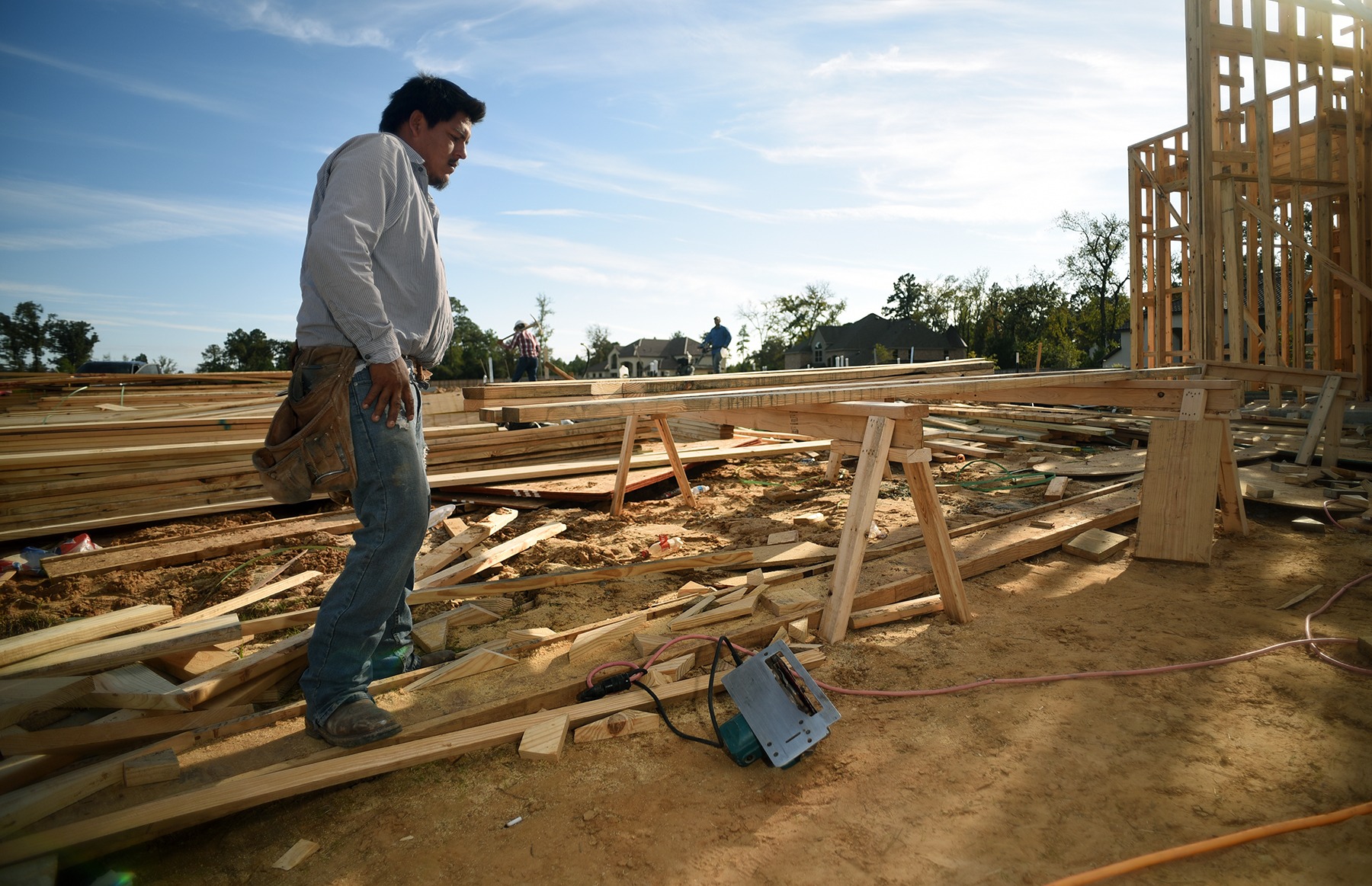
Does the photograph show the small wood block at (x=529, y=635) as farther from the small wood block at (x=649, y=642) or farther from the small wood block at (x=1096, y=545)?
the small wood block at (x=1096, y=545)

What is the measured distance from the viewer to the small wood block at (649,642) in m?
3.07

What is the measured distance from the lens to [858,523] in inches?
126

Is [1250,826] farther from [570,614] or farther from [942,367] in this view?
[942,367]

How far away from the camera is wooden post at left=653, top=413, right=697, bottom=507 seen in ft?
19.4

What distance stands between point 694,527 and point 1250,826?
13.4 ft

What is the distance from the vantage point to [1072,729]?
246cm

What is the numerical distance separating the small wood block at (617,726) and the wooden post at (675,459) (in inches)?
134

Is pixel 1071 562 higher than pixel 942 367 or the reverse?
the reverse

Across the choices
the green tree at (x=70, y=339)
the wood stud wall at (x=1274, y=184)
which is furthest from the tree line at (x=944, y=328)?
the wood stud wall at (x=1274, y=184)

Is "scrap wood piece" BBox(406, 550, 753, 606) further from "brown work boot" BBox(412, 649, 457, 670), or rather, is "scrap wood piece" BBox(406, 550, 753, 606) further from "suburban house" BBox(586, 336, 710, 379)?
"suburban house" BBox(586, 336, 710, 379)

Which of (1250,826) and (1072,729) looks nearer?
(1250,826)

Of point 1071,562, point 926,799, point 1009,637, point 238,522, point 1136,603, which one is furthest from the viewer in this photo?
point 238,522

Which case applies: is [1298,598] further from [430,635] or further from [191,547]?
[191,547]

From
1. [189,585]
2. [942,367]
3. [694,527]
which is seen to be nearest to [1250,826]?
[694,527]
